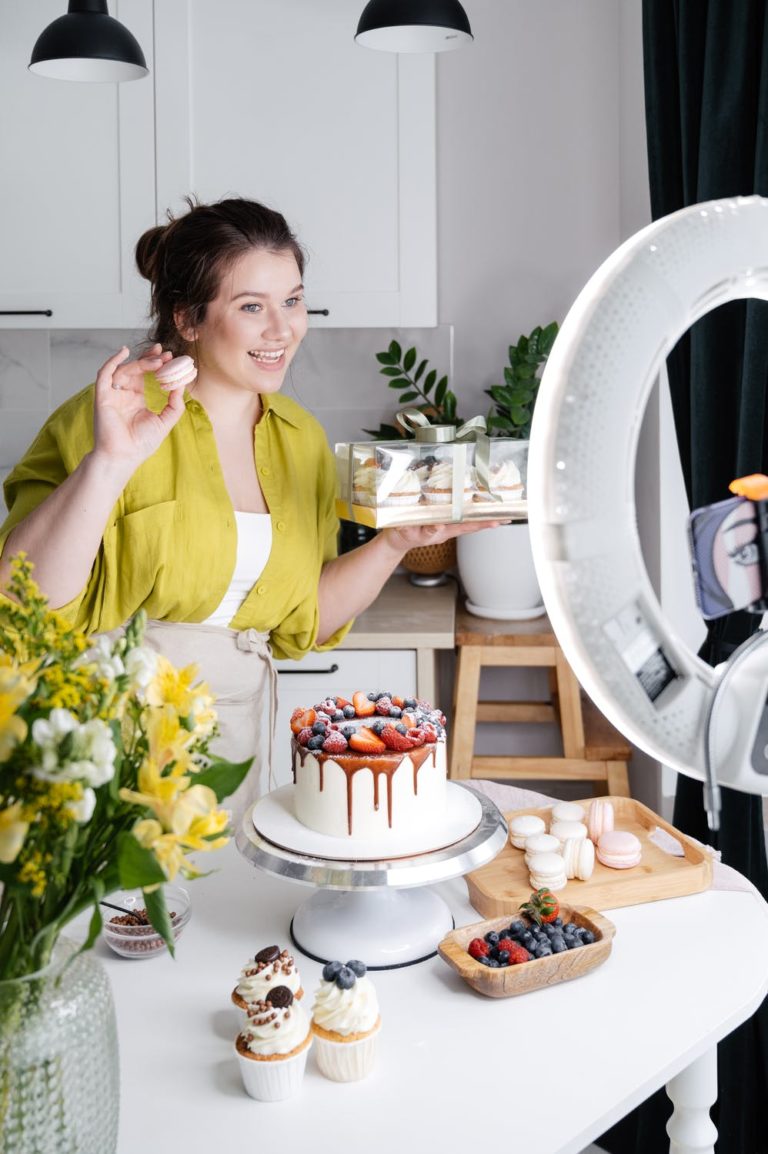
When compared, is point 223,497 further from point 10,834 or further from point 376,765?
point 10,834

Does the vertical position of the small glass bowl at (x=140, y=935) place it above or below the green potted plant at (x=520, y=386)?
below

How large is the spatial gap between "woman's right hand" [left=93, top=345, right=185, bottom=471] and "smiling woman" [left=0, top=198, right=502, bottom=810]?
0.12 m

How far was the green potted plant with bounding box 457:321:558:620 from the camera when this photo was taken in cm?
285

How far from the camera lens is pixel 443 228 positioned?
3.15 meters

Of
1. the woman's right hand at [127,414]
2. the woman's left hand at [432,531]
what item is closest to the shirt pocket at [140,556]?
the woman's right hand at [127,414]

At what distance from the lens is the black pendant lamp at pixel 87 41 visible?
87.0 inches

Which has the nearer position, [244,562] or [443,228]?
[244,562]

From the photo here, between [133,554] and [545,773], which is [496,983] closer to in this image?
[133,554]

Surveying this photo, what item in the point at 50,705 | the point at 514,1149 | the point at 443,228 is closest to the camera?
the point at 50,705

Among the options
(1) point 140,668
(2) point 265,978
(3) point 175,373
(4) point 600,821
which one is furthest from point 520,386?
(1) point 140,668

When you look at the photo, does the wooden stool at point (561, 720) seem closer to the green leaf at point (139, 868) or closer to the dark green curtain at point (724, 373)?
the dark green curtain at point (724, 373)

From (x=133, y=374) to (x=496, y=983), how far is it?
36.8 inches

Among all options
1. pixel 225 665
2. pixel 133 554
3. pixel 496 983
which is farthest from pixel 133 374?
pixel 496 983

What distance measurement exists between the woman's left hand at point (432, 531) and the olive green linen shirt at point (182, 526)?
0.18 meters
